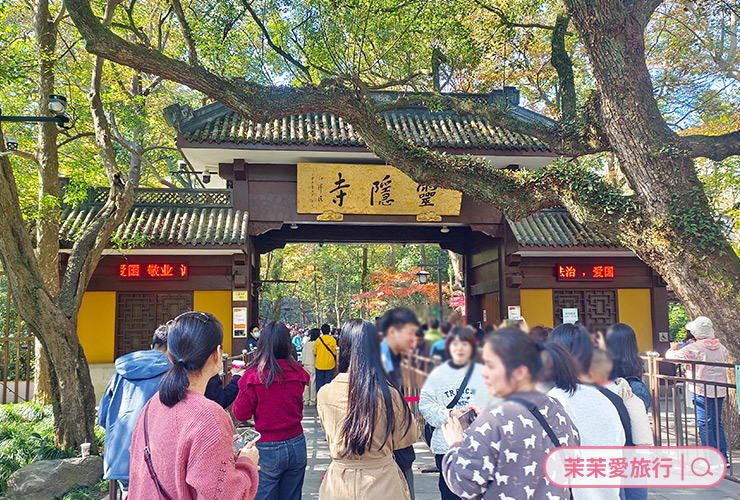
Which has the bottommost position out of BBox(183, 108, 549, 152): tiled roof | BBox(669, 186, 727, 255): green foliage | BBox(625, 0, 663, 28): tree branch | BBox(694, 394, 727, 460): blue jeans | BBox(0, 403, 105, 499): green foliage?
BBox(0, 403, 105, 499): green foliage

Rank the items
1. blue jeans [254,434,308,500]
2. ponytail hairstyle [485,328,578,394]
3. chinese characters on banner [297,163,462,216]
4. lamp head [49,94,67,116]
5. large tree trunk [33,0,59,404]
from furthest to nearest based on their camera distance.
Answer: chinese characters on banner [297,163,462,216], large tree trunk [33,0,59,404], lamp head [49,94,67,116], blue jeans [254,434,308,500], ponytail hairstyle [485,328,578,394]

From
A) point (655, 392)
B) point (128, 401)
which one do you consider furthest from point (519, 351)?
point (655, 392)

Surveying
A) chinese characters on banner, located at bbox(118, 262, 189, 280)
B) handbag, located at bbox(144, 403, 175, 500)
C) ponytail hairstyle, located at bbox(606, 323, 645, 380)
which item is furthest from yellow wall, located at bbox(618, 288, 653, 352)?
handbag, located at bbox(144, 403, 175, 500)

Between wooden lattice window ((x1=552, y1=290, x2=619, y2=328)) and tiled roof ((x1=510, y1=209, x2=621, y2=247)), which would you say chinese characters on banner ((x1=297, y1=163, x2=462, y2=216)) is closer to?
tiled roof ((x1=510, y1=209, x2=621, y2=247))

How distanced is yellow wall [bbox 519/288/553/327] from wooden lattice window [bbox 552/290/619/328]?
13 cm

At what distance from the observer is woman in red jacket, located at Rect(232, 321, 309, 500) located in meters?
3.42

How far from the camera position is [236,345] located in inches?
411

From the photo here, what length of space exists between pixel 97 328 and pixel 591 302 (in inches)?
407

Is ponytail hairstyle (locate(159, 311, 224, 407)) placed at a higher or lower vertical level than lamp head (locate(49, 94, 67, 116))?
lower

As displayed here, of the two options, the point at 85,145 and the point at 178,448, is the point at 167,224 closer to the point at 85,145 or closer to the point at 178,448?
the point at 85,145

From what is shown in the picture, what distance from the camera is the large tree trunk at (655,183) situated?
14.2 feet

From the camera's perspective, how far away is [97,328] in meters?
10.7

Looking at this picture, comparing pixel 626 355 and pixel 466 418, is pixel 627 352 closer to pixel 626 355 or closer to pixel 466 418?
pixel 626 355

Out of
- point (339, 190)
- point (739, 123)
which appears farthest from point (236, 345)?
point (739, 123)
